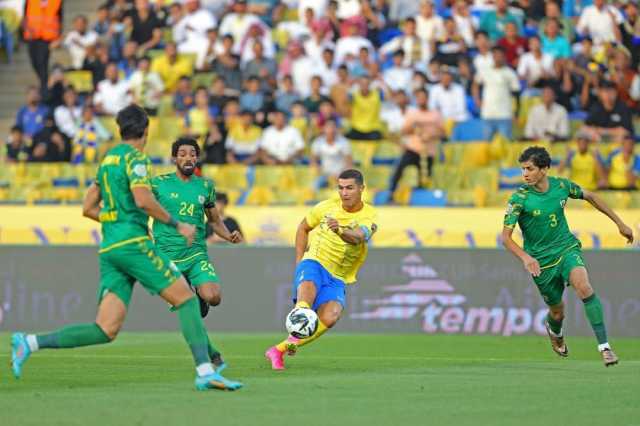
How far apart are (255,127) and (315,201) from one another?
255 cm

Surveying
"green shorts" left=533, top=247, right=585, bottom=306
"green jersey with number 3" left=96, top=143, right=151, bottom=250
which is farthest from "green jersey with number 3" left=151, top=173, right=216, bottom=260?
"green shorts" left=533, top=247, right=585, bottom=306

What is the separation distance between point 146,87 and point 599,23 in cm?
842

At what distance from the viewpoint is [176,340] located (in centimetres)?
1833

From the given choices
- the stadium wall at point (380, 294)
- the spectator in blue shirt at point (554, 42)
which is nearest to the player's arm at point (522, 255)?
the stadium wall at point (380, 294)

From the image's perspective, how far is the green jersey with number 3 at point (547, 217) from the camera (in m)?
14.1

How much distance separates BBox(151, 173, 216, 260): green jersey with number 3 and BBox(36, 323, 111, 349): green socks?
2.70 m

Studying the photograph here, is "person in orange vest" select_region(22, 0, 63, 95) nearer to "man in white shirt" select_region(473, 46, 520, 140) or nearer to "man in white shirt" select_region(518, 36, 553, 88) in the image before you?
"man in white shirt" select_region(473, 46, 520, 140)

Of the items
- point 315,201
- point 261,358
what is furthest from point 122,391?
point 315,201

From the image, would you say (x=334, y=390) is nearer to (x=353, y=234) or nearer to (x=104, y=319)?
(x=104, y=319)

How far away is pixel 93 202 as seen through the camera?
10.6 meters

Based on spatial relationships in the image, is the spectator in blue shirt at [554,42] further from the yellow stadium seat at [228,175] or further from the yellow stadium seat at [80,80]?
the yellow stadium seat at [80,80]

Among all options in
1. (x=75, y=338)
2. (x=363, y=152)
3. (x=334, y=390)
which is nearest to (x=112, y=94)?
(x=363, y=152)

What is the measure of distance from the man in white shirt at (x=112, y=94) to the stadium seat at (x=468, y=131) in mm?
6025

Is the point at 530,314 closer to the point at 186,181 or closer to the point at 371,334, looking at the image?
the point at 371,334
